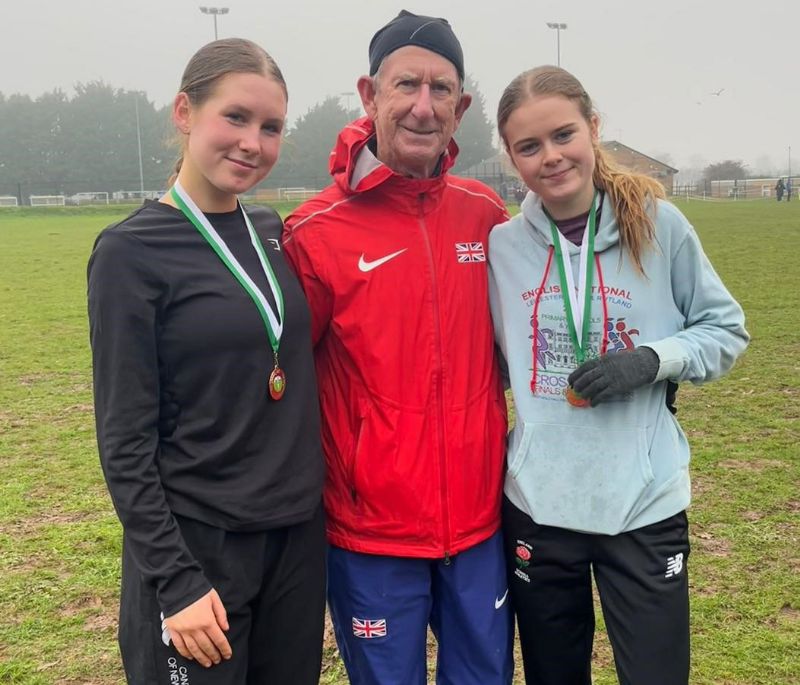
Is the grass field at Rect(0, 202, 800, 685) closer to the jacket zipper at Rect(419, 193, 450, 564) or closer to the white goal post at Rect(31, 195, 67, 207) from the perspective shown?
the jacket zipper at Rect(419, 193, 450, 564)

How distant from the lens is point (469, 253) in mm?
2639

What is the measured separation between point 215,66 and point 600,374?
137cm

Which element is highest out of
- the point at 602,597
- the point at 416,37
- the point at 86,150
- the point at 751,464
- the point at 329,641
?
the point at 86,150

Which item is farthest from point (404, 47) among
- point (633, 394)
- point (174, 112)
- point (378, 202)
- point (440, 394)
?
point (633, 394)

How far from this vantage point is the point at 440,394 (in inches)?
99.2

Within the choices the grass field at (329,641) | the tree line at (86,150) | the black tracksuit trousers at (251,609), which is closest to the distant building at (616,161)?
the black tracksuit trousers at (251,609)

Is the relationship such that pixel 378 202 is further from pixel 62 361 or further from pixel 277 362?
pixel 62 361

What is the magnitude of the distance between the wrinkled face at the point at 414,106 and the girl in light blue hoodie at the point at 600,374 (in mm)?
204

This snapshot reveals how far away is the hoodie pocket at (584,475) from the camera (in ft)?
7.80

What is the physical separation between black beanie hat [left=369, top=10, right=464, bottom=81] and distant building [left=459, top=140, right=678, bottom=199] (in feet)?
1.22

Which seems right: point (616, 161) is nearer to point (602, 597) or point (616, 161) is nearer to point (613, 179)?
point (613, 179)

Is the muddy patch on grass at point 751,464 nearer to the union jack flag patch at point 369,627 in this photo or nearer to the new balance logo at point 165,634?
the union jack flag patch at point 369,627

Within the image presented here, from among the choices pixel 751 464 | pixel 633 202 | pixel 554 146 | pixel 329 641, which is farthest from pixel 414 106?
pixel 751 464

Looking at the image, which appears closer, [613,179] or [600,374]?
[600,374]
